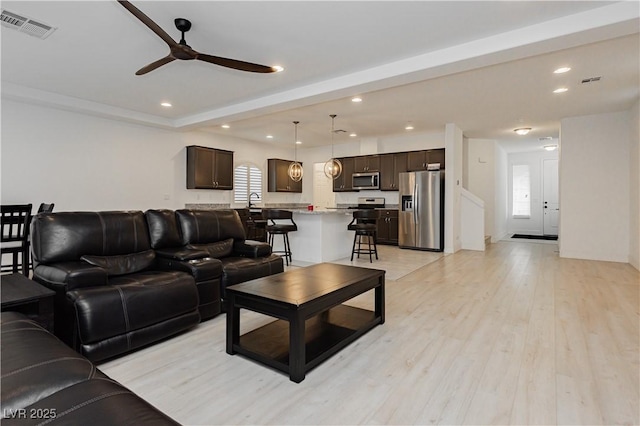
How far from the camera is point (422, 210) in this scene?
7.50 m

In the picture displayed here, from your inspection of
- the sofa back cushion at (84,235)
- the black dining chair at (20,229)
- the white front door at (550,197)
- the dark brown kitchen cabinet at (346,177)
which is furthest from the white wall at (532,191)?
the black dining chair at (20,229)

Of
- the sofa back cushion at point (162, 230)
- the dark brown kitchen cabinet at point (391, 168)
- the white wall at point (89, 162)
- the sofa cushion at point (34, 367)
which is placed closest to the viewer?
the sofa cushion at point (34, 367)

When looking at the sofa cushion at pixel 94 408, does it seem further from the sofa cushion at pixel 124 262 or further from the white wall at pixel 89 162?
the white wall at pixel 89 162

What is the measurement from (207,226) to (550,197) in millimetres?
10888

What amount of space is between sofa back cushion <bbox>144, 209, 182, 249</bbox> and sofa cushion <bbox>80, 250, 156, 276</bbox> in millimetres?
155

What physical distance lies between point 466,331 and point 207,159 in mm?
6144

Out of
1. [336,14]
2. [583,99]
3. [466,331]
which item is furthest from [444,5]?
[583,99]

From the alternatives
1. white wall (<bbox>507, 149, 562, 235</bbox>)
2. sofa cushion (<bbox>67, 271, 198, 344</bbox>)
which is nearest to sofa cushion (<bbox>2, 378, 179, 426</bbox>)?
sofa cushion (<bbox>67, 271, 198, 344</bbox>)

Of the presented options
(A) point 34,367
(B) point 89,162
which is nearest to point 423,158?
(B) point 89,162

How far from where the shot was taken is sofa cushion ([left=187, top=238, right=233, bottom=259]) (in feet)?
12.0

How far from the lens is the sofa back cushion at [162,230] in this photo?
343cm

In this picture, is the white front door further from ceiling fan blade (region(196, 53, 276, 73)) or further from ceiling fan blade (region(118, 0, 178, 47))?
ceiling fan blade (region(118, 0, 178, 47))

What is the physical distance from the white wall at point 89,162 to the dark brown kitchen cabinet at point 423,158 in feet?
15.9

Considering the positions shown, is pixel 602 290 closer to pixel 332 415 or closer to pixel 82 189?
pixel 332 415
